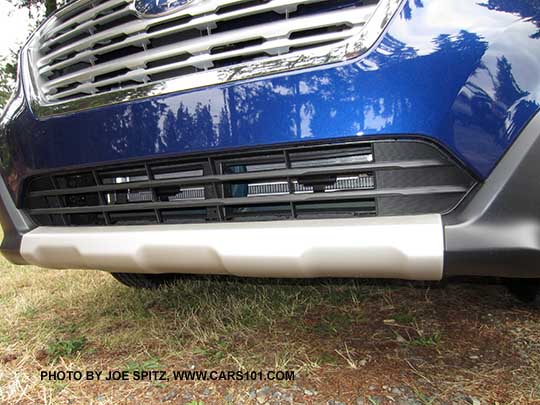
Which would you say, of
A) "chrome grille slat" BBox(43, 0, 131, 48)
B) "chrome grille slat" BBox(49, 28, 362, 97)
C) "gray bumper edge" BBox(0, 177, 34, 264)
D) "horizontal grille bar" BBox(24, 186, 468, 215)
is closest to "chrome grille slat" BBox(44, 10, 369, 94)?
"chrome grille slat" BBox(49, 28, 362, 97)

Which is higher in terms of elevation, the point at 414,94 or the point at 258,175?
the point at 414,94

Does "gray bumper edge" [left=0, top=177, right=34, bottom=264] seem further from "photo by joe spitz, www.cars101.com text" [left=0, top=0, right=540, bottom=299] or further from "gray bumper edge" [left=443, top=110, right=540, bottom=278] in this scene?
"gray bumper edge" [left=443, top=110, right=540, bottom=278]

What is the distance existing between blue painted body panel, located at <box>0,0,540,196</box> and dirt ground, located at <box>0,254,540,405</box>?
0.73 metres

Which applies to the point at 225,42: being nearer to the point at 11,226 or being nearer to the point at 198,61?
the point at 198,61

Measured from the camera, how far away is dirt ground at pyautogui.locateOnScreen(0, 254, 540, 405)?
132cm

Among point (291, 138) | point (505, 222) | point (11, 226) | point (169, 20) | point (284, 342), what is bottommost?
point (284, 342)

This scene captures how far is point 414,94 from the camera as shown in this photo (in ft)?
3.29

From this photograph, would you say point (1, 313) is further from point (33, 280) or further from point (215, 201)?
point (215, 201)

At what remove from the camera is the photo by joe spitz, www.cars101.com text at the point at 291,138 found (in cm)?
97

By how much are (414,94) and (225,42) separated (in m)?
0.53

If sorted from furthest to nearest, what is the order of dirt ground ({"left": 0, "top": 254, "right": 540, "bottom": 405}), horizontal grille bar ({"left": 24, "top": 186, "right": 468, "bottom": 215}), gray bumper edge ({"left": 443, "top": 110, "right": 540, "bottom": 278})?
1. dirt ground ({"left": 0, "top": 254, "right": 540, "bottom": 405})
2. horizontal grille bar ({"left": 24, "top": 186, "right": 468, "bottom": 215})
3. gray bumper edge ({"left": 443, "top": 110, "right": 540, "bottom": 278})

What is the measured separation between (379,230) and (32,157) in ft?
3.84

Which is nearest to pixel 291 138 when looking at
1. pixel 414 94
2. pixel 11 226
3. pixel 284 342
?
pixel 414 94

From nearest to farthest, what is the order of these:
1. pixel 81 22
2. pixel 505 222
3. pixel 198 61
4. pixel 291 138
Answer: pixel 505 222 → pixel 291 138 → pixel 198 61 → pixel 81 22
